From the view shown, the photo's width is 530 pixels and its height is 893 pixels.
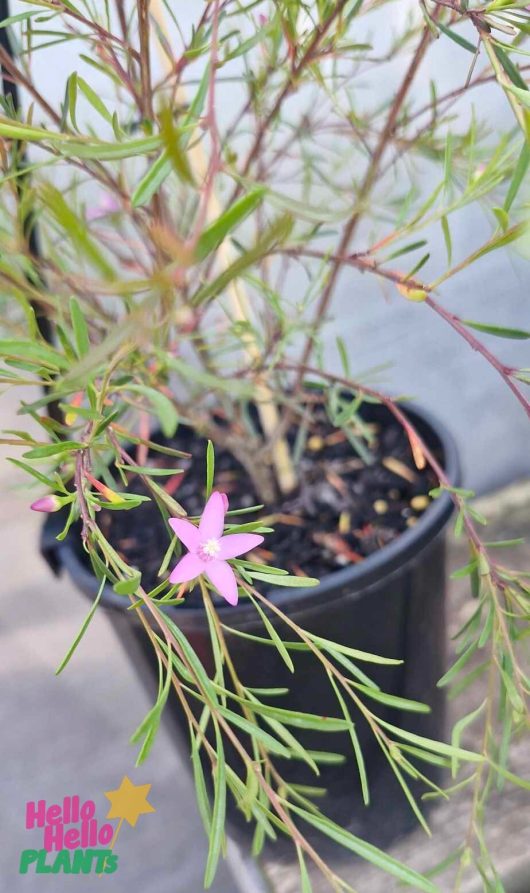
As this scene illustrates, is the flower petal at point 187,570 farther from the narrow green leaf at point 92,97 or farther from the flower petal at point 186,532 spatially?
the narrow green leaf at point 92,97

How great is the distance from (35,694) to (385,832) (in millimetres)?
453

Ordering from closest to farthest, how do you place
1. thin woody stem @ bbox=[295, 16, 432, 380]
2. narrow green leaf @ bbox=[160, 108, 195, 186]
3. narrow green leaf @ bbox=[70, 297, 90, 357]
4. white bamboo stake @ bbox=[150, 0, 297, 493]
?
narrow green leaf @ bbox=[160, 108, 195, 186], narrow green leaf @ bbox=[70, 297, 90, 357], thin woody stem @ bbox=[295, 16, 432, 380], white bamboo stake @ bbox=[150, 0, 297, 493]

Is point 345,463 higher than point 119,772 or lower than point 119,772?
higher

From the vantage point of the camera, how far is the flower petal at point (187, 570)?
27 cm

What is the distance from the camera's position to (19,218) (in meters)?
0.42

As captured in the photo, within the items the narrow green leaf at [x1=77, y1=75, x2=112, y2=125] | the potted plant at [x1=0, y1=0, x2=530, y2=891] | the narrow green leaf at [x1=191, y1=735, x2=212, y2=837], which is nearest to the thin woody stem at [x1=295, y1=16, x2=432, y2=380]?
the potted plant at [x1=0, y1=0, x2=530, y2=891]

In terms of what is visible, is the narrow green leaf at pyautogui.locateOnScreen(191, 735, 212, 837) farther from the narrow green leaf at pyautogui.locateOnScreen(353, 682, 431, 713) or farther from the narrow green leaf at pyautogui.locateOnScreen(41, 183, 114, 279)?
the narrow green leaf at pyautogui.locateOnScreen(41, 183, 114, 279)

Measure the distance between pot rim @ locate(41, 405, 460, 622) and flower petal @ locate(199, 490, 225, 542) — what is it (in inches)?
7.4

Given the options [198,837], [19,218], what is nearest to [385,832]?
[198,837]

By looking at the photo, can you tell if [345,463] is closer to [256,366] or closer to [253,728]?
[256,366]

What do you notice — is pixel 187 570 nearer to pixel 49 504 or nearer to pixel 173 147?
pixel 49 504

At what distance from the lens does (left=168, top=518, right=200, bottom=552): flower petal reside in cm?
27

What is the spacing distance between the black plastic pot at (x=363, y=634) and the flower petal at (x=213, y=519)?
0.19 m

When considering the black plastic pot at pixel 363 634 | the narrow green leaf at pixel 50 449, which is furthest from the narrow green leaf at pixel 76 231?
the black plastic pot at pixel 363 634
